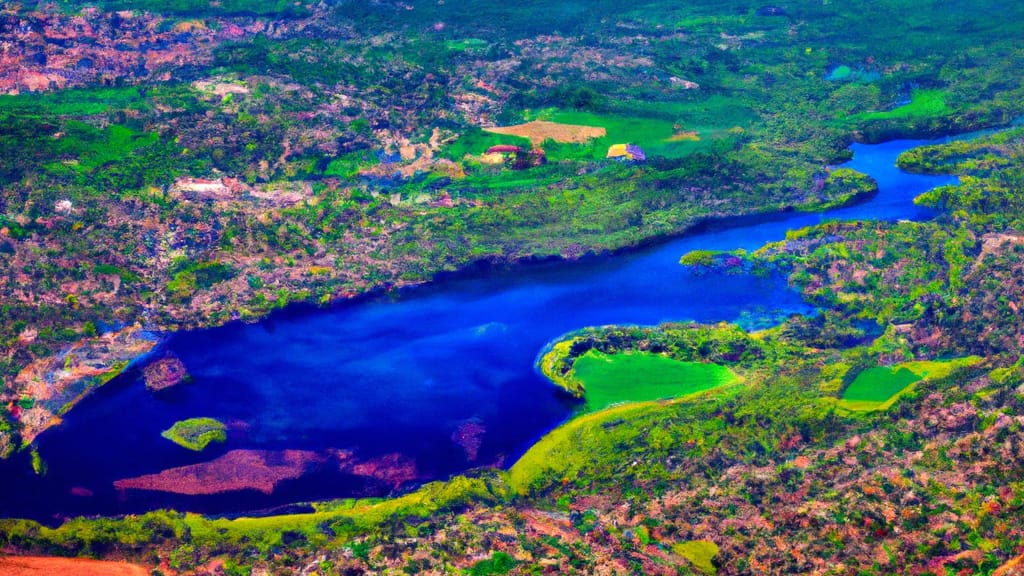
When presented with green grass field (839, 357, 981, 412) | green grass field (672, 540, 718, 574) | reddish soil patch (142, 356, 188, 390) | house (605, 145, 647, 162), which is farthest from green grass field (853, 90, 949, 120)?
reddish soil patch (142, 356, 188, 390)

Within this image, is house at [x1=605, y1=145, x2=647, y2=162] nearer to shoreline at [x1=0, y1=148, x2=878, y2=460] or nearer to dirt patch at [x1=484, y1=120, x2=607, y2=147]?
dirt patch at [x1=484, y1=120, x2=607, y2=147]

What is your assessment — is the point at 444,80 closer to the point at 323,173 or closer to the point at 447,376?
the point at 323,173

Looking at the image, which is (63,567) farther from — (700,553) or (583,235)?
(583,235)

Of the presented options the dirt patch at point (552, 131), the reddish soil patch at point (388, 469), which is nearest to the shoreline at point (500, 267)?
the reddish soil patch at point (388, 469)

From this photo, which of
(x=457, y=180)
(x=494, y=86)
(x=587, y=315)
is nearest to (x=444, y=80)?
(x=494, y=86)

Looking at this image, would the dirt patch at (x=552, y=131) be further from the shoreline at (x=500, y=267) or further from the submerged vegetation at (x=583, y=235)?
the shoreline at (x=500, y=267)

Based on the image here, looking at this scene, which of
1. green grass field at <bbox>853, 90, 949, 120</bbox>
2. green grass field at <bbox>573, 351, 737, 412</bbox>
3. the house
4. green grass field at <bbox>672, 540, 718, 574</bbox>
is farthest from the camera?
green grass field at <bbox>853, 90, 949, 120</bbox>
